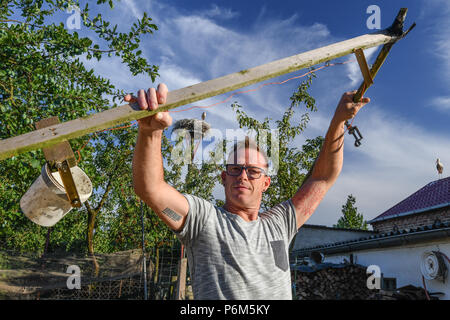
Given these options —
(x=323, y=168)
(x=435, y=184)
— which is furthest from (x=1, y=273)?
(x=435, y=184)

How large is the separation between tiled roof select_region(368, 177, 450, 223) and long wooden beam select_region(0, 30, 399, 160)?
41.4 feet

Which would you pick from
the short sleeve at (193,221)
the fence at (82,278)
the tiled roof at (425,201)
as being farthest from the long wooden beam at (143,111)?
the tiled roof at (425,201)

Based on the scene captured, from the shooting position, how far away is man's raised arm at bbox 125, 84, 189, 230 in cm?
150

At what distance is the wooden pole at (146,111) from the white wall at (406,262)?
7.57 metres

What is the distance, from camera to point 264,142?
931 centimetres

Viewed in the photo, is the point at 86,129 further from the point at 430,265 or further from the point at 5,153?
the point at 430,265

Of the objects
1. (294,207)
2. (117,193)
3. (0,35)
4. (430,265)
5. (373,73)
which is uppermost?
(0,35)

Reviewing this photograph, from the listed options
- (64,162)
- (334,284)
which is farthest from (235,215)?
(334,284)

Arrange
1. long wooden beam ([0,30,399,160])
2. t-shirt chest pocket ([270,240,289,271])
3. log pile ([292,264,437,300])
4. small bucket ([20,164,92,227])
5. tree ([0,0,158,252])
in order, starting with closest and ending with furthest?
long wooden beam ([0,30,399,160])
small bucket ([20,164,92,227])
t-shirt chest pocket ([270,240,289,271])
tree ([0,0,158,252])
log pile ([292,264,437,300])

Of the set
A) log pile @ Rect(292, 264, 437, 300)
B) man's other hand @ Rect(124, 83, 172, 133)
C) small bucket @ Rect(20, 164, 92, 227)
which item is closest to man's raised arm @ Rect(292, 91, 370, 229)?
man's other hand @ Rect(124, 83, 172, 133)

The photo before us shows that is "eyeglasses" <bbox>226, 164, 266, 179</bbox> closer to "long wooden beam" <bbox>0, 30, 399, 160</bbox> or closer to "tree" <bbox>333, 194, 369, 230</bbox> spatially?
"long wooden beam" <bbox>0, 30, 399, 160</bbox>

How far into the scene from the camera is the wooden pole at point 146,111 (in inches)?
57.9
